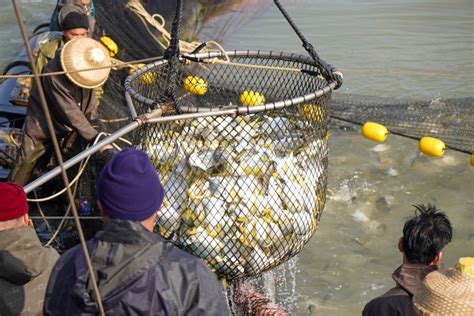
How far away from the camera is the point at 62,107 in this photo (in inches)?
192

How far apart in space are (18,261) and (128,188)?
786mm

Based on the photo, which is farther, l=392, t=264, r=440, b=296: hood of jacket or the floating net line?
the floating net line

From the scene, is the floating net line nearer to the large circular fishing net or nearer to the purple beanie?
the large circular fishing net

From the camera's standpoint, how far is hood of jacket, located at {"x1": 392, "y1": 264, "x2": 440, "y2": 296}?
302 centimetres

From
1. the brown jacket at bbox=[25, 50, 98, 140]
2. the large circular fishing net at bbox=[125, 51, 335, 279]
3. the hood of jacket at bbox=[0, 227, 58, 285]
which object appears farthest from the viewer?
the brown jacket at bbox=[25, 50, 98, 140]

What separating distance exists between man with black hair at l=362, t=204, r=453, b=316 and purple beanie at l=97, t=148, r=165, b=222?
1261 mm

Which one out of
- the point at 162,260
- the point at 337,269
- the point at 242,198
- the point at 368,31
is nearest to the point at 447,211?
the point at 337,269

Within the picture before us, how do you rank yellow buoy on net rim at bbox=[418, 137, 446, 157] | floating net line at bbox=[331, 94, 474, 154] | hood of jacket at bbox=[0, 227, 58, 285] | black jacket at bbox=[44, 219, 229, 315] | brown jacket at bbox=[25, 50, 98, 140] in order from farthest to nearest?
floating net line at bbox=[331, 94, 474, 154] < brown jacket at bbox=[25, 50, 98, 140] < yellow buoy on net rim at bbox=[418, 137, 446, 157] < hood of jacket at bbox=[0, 227, 58, 285] < black jacket at bbox=[44, 219, 229, 315]

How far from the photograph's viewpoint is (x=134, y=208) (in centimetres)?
228

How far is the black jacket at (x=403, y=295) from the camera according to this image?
301cm

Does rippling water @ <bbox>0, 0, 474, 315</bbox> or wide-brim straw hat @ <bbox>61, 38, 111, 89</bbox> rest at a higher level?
wide-brim straw hat @ <bbox>61, 38, 111, 89</bbox>

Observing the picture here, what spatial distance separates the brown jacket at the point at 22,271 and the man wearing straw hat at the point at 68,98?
1983 mm

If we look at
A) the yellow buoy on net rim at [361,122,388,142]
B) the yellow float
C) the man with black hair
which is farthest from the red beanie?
the yellow buoy on net rim at [361,122,388,142]

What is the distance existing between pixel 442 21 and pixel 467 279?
36.7ft
